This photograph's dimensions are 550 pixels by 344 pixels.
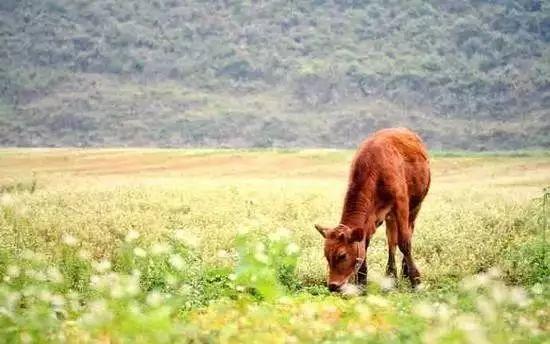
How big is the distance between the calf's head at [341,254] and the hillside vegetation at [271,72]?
89.7 meters

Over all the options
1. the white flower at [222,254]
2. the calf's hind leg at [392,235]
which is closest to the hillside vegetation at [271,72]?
the white flower at [222,254]

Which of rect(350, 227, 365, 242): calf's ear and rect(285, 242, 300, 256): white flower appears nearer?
rect(350, 227, 365, 242): calf's ear

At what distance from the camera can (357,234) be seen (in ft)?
33.3

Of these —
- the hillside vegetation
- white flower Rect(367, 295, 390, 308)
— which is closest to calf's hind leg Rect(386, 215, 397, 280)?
white flower Rect(367, 295, 390, 308)

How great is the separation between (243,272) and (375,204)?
8.43 feet

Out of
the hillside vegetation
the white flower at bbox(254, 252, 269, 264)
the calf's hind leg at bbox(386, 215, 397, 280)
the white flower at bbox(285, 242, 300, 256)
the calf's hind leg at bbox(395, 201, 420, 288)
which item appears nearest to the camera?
the white flower at bbox(254, 252, 269, 264)

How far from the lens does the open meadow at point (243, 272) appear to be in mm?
6180

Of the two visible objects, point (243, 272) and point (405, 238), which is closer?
point (243, 272)

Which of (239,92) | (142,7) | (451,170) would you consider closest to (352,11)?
(239,92)

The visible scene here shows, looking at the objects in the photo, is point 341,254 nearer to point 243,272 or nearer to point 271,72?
point 243,272

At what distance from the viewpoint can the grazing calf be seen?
10117 millimetres

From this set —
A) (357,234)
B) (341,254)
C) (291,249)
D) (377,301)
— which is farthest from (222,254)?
(377,301)

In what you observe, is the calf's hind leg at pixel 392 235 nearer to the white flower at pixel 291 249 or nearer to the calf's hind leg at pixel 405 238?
the calf's hind leg at pixel 405 238

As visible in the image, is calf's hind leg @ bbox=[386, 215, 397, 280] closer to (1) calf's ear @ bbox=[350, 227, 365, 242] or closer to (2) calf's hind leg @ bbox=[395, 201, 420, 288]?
(2) calf's hind leg @ bbox=[395, 201, 420, 288]
